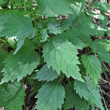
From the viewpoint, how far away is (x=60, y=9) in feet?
4.20

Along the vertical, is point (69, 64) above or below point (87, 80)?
above

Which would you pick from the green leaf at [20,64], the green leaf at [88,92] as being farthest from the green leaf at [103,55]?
the green leaf at [20,64]

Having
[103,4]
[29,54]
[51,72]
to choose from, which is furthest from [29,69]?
[103,4]

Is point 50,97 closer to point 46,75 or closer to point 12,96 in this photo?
point 46,75

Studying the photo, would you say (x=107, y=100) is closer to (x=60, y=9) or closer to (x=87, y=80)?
(x=87, y=80)

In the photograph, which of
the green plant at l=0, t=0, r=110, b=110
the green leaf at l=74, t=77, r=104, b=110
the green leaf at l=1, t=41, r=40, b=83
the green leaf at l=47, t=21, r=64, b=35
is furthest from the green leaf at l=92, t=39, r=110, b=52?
the green leaf at l=1, t=41, r=40, b=83

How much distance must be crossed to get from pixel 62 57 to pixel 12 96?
831 millimetres

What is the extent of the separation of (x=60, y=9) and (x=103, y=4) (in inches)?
60.9

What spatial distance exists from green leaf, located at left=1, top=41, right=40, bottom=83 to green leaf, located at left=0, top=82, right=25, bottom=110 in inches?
9.3

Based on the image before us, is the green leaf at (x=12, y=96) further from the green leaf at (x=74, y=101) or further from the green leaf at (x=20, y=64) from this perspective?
the green leaf at (x=74, y=101)

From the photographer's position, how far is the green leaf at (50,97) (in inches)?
56.7

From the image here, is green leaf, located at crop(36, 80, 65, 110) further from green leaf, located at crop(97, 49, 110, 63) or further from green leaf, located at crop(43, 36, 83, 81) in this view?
green leaf, located at crop(97, 49, 110, 63)

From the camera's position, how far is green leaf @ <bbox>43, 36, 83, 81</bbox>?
47.8 inches

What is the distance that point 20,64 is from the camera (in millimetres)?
1407
